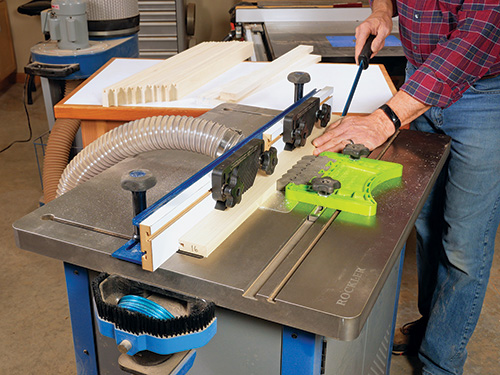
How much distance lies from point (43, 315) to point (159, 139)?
135 cm

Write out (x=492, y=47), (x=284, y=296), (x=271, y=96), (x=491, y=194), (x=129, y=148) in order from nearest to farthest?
(x=284, y=296) < (x=129, y=148) < (x=492, y=47) < (x=491, y=194) < (x=271, y=96)

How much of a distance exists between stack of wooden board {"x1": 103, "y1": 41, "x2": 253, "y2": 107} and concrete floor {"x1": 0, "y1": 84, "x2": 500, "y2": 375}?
962 mm

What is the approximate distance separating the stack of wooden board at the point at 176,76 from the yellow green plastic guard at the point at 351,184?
0.63 m

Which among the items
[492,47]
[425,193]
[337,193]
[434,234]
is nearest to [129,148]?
[337,193]

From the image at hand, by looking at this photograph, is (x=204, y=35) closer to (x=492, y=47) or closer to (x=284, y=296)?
(x=492, y=47)

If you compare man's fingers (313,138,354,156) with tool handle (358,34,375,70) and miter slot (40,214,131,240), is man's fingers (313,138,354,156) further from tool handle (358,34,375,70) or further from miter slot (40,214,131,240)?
miter slot (40,214,131,240)

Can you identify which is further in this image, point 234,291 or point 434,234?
point 434,234

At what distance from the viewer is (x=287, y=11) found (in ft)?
9.81

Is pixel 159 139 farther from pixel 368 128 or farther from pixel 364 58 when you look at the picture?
pixel 364 58

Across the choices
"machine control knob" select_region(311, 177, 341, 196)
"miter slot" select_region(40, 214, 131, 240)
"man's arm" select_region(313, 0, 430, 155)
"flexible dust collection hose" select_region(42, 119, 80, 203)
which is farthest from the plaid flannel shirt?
"flexible dust collection hose" select_region(42, 119, 80, 203)

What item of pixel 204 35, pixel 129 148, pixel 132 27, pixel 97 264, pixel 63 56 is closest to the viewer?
pixel 97 264

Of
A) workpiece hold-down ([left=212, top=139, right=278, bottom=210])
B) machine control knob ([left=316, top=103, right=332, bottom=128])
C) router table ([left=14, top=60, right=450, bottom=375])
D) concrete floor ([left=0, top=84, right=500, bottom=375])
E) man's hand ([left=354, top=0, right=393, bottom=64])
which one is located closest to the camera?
router table ([left=14, top=60, right=450, bottom=375])

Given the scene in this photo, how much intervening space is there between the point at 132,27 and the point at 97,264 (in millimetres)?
1764

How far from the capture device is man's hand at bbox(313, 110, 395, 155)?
1.23 m
